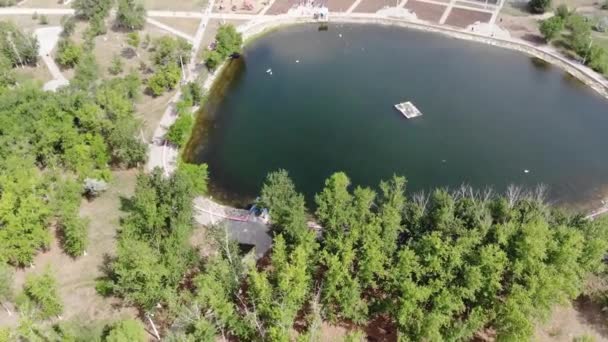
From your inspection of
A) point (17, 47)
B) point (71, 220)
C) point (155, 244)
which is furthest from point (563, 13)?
point (17, 47)

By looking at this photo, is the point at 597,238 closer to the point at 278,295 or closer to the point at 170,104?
the point at 278,295

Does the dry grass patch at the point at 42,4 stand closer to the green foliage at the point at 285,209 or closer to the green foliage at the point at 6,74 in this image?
the green foliage at the point at 6,74

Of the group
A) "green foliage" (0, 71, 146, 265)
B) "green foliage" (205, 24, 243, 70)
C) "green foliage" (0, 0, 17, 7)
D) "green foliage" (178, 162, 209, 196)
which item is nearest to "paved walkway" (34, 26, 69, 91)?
"green foliage" (0, 71, 146, 265)

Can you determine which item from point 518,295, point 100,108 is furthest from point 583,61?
point 100,108

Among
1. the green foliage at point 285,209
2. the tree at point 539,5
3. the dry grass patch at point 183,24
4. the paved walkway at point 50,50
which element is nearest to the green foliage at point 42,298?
the green foliage at point 285,209

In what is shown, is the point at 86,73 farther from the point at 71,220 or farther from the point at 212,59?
the point at 71,220
